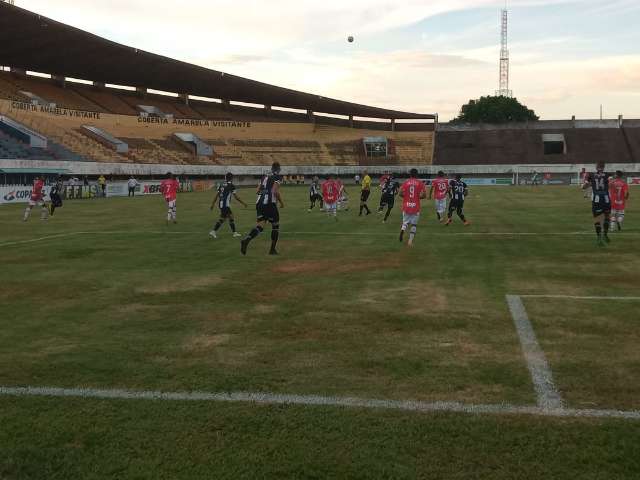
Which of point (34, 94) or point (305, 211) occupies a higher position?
point (34, 94)

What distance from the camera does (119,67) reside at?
67125 mm

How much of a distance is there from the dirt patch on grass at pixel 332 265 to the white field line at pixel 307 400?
6517 millimetres

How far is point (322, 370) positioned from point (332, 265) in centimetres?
690

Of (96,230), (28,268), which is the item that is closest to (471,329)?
(28,268)

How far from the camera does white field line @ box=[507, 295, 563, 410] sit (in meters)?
4.93

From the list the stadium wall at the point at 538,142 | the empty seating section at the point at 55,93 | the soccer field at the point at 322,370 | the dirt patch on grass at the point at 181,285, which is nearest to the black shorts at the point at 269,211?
the soccer field at the point at 322,370

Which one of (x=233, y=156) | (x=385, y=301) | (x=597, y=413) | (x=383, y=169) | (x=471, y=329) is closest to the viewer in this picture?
(x=597, y=413)

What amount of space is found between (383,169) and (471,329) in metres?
71.3

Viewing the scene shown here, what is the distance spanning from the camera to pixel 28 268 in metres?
12.4

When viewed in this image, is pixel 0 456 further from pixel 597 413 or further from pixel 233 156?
pixel 233 156

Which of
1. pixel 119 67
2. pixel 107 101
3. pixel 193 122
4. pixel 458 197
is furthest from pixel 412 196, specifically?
pixel 107 101

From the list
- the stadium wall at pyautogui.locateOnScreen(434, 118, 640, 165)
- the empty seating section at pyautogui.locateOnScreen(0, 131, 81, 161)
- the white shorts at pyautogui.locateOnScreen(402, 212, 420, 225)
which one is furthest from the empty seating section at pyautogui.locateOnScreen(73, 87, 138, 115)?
the white shorts at pyautogui.locateOnScreen(402, 212, 420, 225)

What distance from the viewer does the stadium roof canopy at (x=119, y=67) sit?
54031 mm

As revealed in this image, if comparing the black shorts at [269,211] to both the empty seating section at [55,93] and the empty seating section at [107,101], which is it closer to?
the empty seating section at [55,93]
